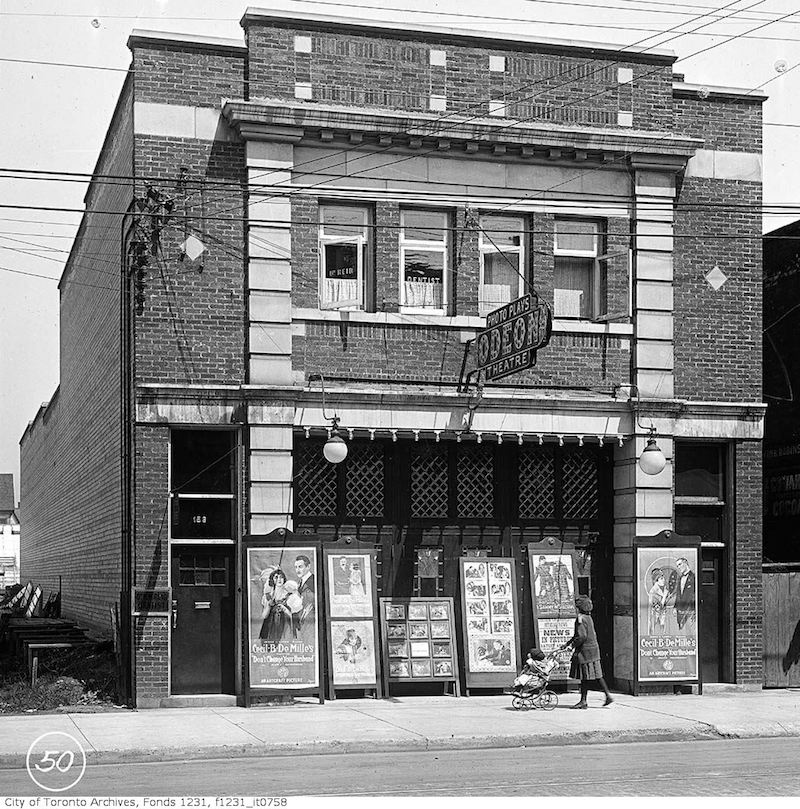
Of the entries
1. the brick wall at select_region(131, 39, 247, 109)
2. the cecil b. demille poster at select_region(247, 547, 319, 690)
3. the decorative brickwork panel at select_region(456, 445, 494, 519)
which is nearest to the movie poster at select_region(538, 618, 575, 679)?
the decorative brickwork panel at select_region(456, 445, 494, 519)

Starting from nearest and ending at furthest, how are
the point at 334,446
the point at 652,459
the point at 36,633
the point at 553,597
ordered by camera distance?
the point at 334,446, the point at 652,459, the point at 553,597, the point at 36,633

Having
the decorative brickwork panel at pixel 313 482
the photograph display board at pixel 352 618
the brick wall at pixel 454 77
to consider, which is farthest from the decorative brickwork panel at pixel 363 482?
the brick wall at pixel 454 77

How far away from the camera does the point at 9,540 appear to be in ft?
337

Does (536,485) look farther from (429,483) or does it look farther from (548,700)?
(548,700)

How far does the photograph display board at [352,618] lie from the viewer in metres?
19.6

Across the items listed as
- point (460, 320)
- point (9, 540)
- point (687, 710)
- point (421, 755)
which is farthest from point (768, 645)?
point (9, 540)

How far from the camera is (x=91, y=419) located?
25.7 meters

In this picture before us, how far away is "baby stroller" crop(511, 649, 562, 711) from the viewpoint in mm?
18859

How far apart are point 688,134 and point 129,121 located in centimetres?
890

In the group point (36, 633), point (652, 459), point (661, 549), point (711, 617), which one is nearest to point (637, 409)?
point (652, 459)

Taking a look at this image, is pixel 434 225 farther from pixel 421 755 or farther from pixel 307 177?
pixel 421 755

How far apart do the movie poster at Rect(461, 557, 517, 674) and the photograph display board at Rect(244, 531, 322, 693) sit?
247cm

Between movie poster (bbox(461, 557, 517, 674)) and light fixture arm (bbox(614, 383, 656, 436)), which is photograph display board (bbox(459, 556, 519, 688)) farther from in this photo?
light fixture arm (bbox(614, 383, 656, 436))

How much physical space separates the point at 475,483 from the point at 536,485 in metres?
1.04
